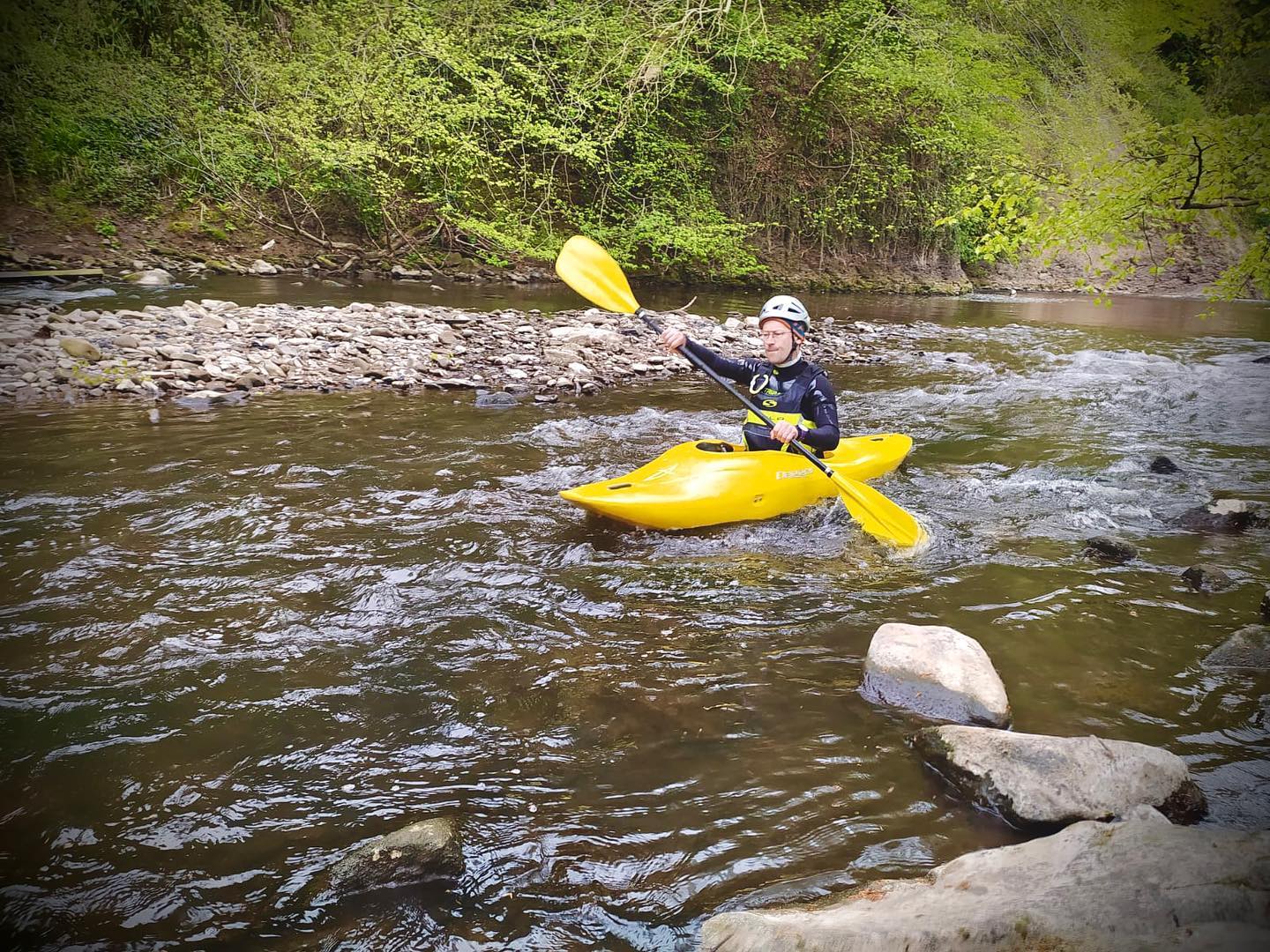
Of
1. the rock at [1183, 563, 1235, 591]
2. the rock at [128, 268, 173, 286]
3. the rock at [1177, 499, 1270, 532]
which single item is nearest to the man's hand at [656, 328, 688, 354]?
the rock at [1183, 563, 1235, 591]

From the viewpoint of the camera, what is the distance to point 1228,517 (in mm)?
3904

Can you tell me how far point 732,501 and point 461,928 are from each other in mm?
2533

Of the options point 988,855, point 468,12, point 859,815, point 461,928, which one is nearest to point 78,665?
point 461,928

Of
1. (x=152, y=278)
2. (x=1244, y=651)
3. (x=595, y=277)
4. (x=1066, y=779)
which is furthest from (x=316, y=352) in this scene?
(x=1244, y=651)

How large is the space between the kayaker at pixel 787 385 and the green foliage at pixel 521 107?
5751 mm

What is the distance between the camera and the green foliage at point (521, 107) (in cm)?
1017

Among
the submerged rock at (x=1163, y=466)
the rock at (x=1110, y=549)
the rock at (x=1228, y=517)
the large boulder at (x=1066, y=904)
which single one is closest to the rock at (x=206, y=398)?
the large boulder at (x=1066, y=904)

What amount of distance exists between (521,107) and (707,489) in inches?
385

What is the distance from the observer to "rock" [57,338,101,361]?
5672 millimetres

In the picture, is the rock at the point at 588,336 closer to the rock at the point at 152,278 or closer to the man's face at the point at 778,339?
the man's face at the point at 778,339

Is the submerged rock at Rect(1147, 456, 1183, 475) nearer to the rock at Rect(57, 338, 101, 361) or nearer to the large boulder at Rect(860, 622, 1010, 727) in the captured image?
the large boulder at Rect(860, 622, 1010, 727)

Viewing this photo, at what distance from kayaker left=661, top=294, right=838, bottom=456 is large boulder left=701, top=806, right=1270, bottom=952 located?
262cm

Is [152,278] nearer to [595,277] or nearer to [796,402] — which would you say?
[595,277]

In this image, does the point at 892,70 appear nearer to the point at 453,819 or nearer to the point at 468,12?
the point at 468,12
